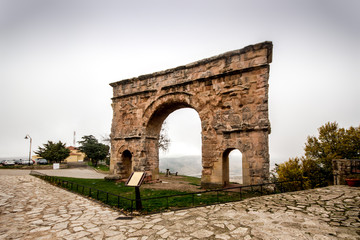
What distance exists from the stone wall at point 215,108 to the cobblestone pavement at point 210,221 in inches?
127

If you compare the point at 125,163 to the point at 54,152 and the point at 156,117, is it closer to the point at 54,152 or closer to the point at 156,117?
the point at 156,117

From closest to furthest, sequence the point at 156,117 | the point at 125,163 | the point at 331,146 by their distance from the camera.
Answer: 1. the point at 156,117
2. the point at 125,163
3. the point at 331,146

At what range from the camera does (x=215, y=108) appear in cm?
1050

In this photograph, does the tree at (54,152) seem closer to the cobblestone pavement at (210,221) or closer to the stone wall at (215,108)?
the stone wall at (215,108)

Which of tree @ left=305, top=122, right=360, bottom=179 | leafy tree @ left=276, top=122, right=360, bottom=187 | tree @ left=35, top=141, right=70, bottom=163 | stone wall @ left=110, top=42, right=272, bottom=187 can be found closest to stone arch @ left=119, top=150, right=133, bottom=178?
stone wall @ left=110, top=42, right=272, bottom=187

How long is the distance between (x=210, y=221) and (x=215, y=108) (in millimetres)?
6752

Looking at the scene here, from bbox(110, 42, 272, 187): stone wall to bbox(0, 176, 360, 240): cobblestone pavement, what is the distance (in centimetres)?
323

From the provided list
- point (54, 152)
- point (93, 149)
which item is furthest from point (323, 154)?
point (54, 152)

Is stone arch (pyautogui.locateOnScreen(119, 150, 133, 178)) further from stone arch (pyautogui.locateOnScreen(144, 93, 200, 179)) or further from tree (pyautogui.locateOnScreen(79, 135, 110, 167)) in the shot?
tree (pyautogui.locateOnScreen(79, 135, 110, 167))

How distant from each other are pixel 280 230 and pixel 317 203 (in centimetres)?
275

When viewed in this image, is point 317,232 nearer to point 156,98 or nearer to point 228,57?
point 228,57

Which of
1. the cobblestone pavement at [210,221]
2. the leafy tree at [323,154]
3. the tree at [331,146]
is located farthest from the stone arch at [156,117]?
the tree at [331,146]

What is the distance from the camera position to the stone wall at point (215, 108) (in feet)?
30.1

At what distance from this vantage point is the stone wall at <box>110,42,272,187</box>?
30.1 feet
